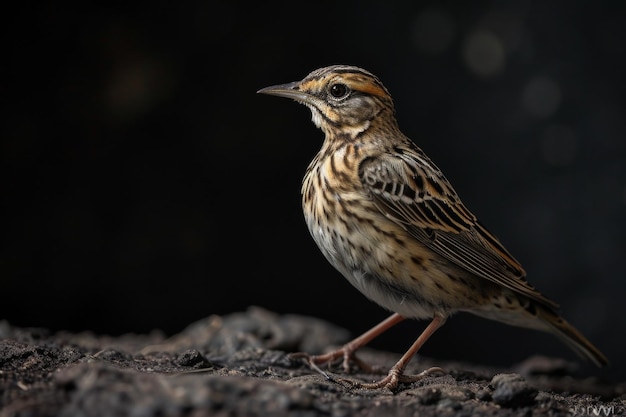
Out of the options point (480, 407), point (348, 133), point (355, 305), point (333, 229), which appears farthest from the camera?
point (355, 305)

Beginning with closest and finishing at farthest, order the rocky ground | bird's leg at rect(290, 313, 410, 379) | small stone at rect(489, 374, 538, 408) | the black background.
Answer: the rocky ground → small stone at rect(489, 374, 538, 408) → bird's leg at rect(290, 313, 410, 379) → the black background

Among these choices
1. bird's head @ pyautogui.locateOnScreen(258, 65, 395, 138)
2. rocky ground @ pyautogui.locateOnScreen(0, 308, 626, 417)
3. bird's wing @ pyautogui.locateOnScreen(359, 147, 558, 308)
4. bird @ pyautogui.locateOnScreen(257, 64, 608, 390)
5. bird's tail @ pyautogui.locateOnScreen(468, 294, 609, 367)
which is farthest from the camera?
bird's tail @ pyautogui.locateOnScreen(468, 294, 609, 367)

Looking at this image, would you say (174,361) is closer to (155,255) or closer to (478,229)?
(478,229)

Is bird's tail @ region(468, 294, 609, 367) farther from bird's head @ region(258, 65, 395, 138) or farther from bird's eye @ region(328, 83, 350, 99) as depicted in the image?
bird's eye @ region(328, 83, 350, 99)

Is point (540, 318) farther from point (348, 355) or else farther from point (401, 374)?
point (348, 355)

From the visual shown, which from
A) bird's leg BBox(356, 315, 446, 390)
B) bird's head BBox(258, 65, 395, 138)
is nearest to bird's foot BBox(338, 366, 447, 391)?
bird's leg BBox(356, 315, 446, 390)

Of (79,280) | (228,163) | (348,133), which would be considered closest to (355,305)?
(228,163)
